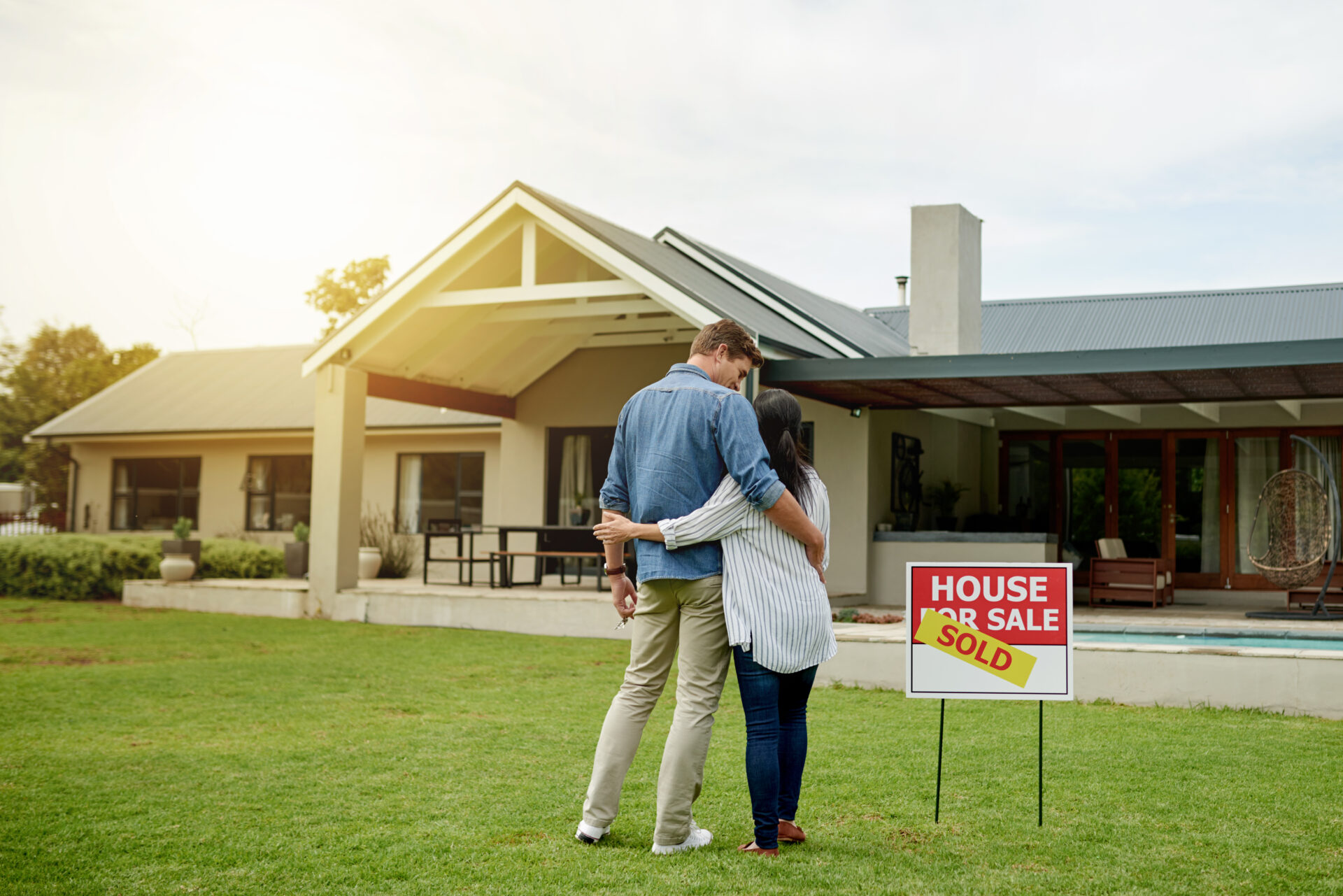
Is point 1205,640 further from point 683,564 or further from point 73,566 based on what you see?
point 73,566

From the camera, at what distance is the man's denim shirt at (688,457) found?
3.58m

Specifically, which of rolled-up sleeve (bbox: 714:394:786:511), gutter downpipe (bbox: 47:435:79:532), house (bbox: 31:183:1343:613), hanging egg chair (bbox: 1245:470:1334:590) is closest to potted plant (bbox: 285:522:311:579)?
house (bbox: 31:183:1343:613)

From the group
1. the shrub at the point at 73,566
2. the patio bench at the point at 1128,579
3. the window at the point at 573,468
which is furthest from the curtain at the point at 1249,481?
the shrub at the point at 73,566

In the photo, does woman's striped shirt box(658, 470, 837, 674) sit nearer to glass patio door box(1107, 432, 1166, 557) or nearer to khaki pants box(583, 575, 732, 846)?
Answer: khaki pants box(583, 575, 732, 846)

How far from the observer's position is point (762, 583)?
3615 millimetres

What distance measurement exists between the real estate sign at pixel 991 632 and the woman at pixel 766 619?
29.5 inches

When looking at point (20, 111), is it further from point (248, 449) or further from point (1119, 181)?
point (1119, 181)

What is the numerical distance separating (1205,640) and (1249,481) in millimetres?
7434

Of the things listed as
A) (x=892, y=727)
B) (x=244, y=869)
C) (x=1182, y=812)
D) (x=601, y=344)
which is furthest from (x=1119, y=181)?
A: (x=244, y=869)

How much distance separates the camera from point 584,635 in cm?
1112

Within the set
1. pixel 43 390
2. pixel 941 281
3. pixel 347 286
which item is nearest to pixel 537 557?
pixel 941 281

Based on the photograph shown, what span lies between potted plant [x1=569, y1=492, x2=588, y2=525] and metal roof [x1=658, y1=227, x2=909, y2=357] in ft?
11.7

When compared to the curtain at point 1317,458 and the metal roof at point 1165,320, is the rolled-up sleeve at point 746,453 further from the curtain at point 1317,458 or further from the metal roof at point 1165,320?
the metal roof at point 1165,320

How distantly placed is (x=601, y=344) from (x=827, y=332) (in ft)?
10.8
